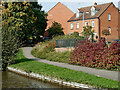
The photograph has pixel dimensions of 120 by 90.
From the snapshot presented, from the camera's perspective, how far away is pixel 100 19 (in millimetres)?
43500

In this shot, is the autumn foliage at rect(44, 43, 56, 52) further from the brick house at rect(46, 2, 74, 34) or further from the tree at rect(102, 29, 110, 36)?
the brick house at rect(46, 2, 74, 34)

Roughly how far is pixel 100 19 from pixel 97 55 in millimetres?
29527

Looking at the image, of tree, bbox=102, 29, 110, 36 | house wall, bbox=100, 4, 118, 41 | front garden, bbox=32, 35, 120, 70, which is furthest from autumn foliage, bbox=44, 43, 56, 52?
house wall, bbox=100, 4, 118, 41

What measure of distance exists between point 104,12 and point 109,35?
5140mm

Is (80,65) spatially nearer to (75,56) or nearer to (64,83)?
(75,56)

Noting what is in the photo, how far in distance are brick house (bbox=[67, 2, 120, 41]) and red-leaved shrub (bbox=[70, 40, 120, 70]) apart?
86.2ft

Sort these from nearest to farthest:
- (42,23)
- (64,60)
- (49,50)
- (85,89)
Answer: (85,89) → (64,60) → (49,50) → (42,23)

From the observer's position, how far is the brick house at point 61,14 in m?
54.7

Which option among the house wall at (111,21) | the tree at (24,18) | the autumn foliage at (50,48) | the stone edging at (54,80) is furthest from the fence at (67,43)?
the house wall at (111,21)

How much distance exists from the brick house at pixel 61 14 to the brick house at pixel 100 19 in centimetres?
619

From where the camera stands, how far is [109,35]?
149 ft

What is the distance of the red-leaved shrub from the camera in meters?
14.0

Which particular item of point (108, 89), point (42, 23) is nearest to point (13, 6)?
point (42, 23)

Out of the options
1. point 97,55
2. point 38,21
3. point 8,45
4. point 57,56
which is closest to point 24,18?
point 38,21
